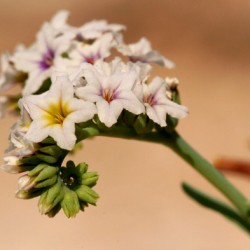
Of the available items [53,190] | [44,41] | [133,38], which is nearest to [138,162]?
[133,38]

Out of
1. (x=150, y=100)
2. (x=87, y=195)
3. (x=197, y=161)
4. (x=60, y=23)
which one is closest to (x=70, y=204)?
(x=87, y=195)

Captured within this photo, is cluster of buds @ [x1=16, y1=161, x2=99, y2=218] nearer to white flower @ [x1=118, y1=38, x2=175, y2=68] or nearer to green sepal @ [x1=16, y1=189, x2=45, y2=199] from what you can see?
green sepal @ [x1=16, y1=189, x2=45, y2=199]

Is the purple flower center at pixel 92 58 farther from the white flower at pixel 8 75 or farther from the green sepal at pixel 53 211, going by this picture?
the green sepal at pixel 53 211

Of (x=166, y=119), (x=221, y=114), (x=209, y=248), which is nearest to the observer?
(x=166, y=119)

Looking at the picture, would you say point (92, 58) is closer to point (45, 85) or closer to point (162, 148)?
point (45, 85)

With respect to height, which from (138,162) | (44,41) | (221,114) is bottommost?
(44,41)

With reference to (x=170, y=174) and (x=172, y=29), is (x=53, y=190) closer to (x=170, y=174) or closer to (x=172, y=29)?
(x=170, y=174)
